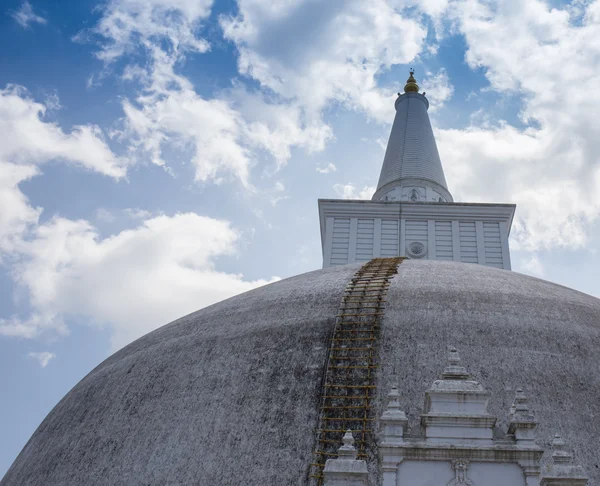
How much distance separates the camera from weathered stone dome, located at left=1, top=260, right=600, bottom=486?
10.5 metres

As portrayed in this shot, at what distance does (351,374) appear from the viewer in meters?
11.3

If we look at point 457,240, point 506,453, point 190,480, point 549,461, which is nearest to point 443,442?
point 506,453

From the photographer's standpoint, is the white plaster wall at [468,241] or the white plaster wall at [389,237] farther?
the white plaster wall at [389,237]

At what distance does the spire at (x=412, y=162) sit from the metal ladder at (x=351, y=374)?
1248 centimetres

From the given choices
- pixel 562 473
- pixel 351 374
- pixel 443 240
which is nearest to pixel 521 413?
pixel 562 473

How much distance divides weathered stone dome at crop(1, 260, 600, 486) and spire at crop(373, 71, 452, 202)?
37.5ft

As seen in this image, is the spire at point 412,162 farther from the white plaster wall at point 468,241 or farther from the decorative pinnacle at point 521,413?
the decorative pinnacle at point 521,413

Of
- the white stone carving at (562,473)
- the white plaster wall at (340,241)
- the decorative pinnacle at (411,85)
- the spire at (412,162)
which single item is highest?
the decorative pinnacle at (411,85)

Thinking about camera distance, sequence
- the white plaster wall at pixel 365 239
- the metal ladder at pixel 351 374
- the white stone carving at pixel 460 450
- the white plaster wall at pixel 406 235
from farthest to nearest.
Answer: the white plaster wall at pixel 365 239, the white plaster wall at pixel 406 235, the metal ladder at pixel 351 374, the white stone carving at pixel 460 450

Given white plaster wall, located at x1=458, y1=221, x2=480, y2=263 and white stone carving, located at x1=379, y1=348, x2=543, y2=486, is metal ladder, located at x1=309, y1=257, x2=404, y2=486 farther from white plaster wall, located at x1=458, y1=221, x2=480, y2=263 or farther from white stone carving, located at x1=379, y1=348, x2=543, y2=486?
white plaster wall, located at x1=458, y1=221, x2=480, y2=263

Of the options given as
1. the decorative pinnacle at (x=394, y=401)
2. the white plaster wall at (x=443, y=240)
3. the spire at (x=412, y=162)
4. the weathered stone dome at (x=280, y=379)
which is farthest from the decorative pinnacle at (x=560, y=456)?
the spire at (x=412, y=162)

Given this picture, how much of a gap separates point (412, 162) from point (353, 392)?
17429 millimetres

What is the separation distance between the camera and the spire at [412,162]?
2625cm

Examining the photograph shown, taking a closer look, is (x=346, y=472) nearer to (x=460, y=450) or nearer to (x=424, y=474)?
(x=424, y=474)
